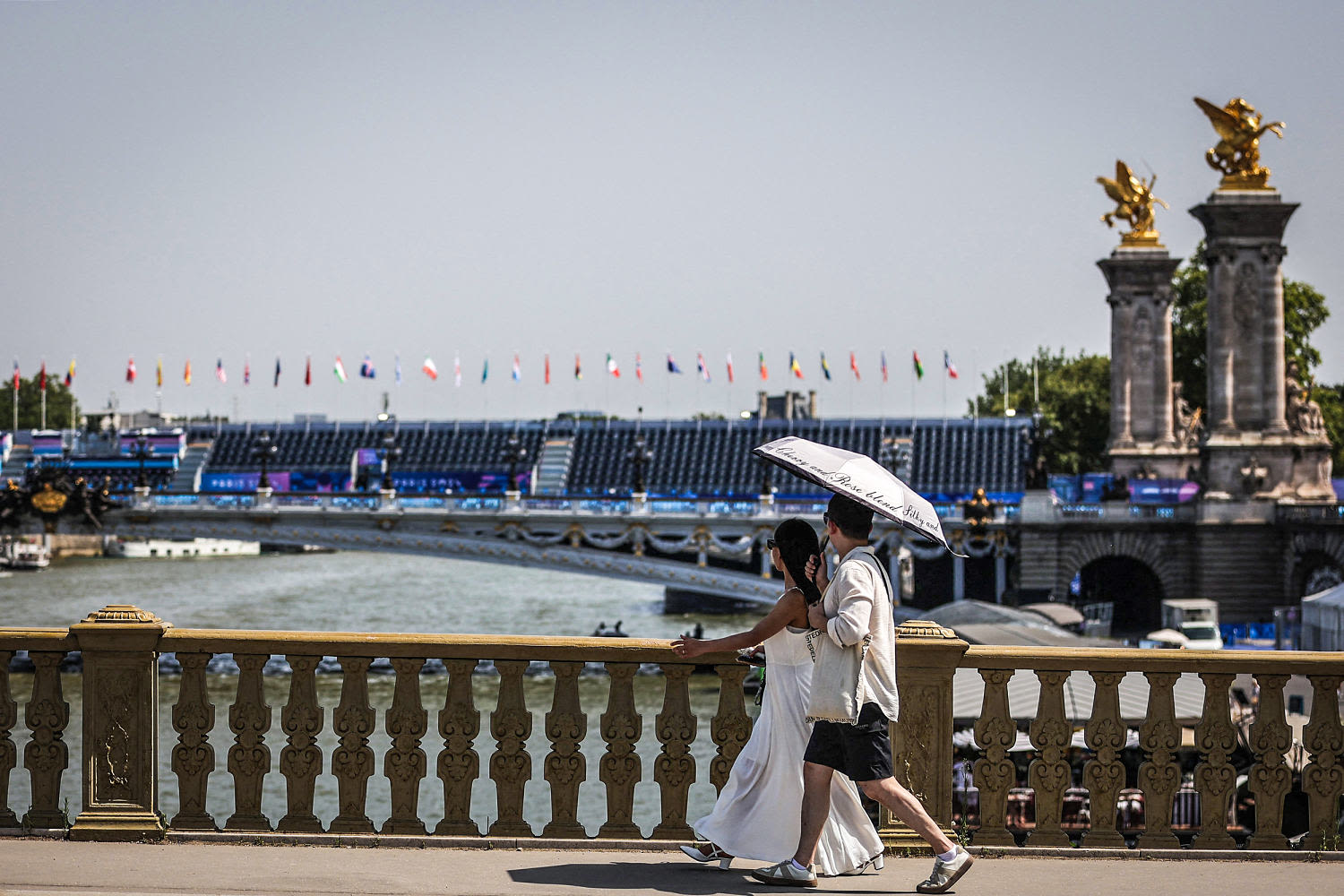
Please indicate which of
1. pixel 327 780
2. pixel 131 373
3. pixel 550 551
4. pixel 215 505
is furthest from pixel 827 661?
pixel 131 373

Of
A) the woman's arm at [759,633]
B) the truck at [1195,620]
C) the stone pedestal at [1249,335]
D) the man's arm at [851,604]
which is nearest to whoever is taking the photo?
the man's arm at [851,604]

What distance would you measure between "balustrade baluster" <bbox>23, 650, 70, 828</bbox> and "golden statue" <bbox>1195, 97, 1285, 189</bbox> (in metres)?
44.8

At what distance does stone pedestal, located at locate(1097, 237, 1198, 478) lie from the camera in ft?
212

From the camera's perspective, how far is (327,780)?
32562 mm

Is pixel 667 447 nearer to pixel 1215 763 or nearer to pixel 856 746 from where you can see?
pixel 1215 763

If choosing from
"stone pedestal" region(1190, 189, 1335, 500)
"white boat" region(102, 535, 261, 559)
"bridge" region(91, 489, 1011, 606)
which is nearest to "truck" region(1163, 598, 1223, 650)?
"stone pedestal" region(1190, 189, 1335, 500)

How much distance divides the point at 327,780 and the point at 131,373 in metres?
61.9

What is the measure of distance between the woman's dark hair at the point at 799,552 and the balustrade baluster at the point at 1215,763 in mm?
2336

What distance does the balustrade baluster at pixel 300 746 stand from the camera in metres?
8.96

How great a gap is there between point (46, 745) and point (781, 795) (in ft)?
12.3

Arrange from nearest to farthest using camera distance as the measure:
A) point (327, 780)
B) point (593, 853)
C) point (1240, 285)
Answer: point (593, 853)
point (327, 780)
point (1240, 285)

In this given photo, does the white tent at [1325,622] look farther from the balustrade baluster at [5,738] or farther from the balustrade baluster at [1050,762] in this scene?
the balustrade baluster at [5,738]

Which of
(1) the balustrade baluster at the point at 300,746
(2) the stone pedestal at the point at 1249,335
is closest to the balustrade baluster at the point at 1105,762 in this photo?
(1) the balustrade baluster at the point at 300,746

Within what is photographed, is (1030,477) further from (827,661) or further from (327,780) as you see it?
(827,661)
